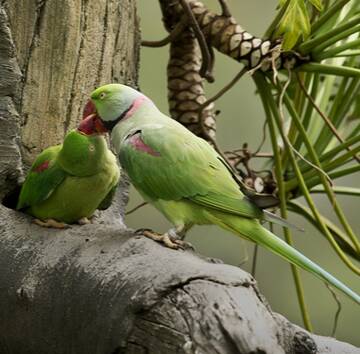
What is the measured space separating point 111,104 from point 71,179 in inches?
4.8

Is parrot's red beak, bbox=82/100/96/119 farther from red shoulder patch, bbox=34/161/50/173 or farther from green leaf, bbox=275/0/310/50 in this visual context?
green leaf, bbox=275/0/310/50

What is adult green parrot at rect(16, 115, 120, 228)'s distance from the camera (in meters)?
1.16

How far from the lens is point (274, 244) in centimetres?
108

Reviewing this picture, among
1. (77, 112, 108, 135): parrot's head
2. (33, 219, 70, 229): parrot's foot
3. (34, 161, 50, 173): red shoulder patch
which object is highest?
(77, 112, 108, 135): parrot's head

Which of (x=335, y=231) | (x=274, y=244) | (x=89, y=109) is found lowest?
(x=335, y=231)

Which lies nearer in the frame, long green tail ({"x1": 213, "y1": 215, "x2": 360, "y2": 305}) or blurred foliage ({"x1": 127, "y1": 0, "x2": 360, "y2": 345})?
long green tail ({"x1": 213, "y1": 215, "x2": 360, "y2": 305})

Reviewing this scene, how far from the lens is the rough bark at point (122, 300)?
87cm

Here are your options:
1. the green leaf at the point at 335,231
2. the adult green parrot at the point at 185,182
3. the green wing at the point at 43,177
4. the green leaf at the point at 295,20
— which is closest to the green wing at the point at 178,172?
the adult green parrot at the point at 185,182

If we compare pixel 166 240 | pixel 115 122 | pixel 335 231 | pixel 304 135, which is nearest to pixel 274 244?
pixel 166 240

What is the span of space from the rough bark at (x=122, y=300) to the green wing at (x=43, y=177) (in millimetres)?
44

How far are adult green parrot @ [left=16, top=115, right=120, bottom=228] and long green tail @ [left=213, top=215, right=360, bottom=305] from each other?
0.62ft

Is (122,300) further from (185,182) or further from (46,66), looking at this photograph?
(46,66)

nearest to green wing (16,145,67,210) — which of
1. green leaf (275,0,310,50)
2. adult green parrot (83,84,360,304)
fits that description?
adult green parrot (83,84,360,304)

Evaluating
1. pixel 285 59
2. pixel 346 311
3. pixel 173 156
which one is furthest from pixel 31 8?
pixel 346 311
